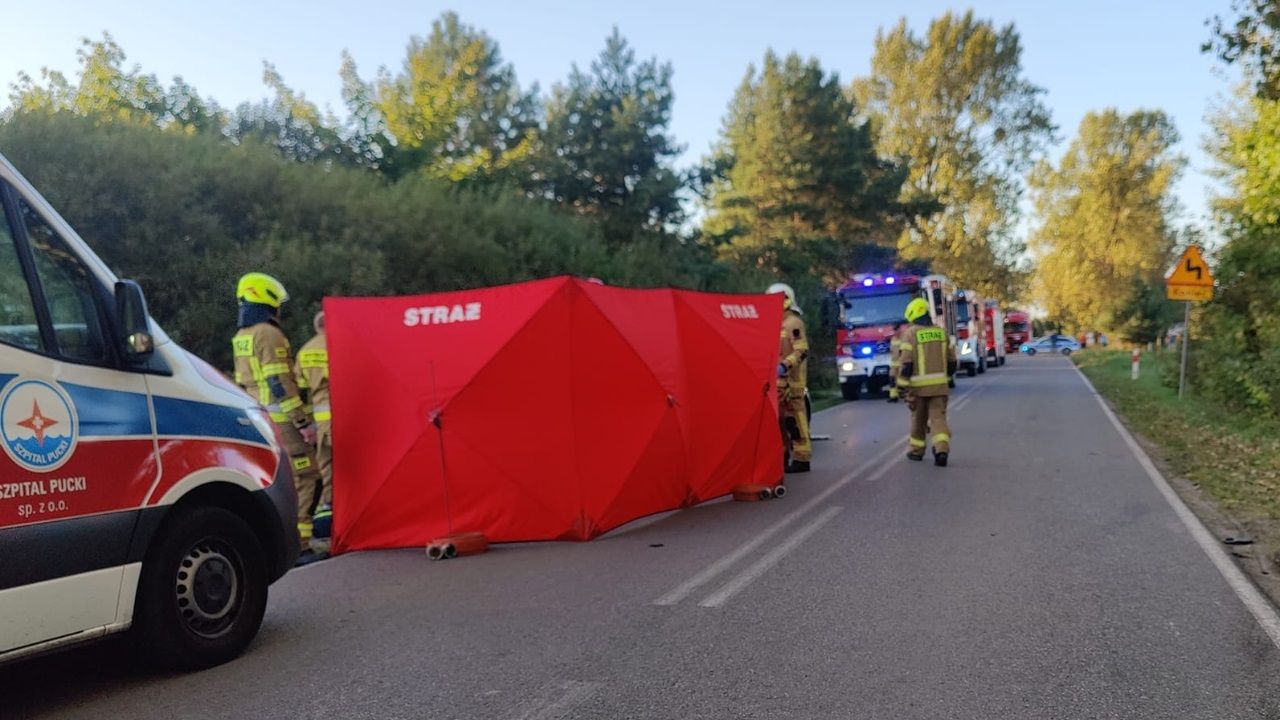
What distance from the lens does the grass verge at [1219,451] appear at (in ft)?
27.6

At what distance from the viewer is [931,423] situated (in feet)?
37.6

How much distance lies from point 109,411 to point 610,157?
23247mm

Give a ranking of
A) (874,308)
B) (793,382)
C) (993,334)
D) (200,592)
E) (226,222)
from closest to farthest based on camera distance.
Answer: (200,592) < (793,382) < (226,222) < (874,308) < (993,334)

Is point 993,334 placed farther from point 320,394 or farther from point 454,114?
point 320,394

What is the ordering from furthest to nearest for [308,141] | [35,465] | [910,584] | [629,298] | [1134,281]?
1. [1134,281]
2. [308,141]
3. [629,298]
4. [910,584]
5. [35,465]

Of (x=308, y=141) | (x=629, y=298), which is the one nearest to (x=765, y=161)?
(x=308, y=141)

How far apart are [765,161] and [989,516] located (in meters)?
30.8

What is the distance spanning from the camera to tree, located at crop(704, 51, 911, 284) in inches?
1384

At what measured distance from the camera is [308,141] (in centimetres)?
2059

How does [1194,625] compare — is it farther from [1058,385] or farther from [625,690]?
[1058,385]

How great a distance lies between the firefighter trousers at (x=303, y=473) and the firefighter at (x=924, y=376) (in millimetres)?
6986

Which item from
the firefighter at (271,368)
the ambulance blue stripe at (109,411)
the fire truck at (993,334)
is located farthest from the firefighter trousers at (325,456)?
the fire truck at (993,334)

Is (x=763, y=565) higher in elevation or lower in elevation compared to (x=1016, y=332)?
lower

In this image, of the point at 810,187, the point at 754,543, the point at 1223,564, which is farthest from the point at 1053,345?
the point at 754,543
